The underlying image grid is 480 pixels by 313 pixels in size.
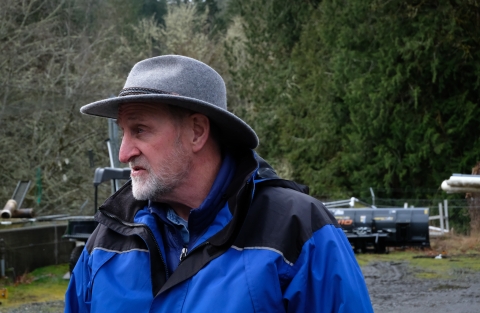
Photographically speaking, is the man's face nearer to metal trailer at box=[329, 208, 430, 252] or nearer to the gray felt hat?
the gray felt hat

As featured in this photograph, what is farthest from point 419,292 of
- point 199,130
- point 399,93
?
point 399,93

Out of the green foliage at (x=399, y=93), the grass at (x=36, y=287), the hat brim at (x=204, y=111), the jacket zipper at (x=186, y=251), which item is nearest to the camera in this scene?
the jacket zipper at (x=186, y=251)

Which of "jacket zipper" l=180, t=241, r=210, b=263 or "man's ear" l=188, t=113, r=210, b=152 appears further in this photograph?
"man's ear" l=188, t=113, r=210, b=152

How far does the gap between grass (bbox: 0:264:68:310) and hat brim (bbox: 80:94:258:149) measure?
30.5ft

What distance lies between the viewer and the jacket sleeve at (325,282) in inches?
104

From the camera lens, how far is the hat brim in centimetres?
291

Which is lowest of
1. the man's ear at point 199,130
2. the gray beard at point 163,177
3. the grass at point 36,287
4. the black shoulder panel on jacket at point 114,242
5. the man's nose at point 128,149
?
the grass at point 36,287

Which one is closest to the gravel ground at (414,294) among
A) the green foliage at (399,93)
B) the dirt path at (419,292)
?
the dirt path at (419,292)

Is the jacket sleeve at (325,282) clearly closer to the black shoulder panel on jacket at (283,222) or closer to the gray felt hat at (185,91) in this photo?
the black shoulder panel on jacket at (283,222)

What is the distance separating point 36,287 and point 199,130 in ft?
37.5

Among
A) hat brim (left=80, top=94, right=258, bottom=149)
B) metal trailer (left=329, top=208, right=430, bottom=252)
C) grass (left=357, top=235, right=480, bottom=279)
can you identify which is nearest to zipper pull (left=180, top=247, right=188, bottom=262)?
hat brim (left=80, top=94, right=258, bottom=149)

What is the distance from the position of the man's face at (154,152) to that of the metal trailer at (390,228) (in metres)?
17.1

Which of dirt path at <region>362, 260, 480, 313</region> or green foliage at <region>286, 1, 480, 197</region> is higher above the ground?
green foliage at <region>286, 1, 480, 197</region>

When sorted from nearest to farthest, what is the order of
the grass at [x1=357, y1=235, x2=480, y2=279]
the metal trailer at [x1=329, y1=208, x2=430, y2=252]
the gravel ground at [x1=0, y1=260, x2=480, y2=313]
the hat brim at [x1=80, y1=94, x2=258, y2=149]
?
1. the hat brim at [x1=80, y1=94, x2=258, y2=149]
2. the gravel ground at [x1=0, y1=260, x2=480, y2=313]
3. the grass at [x1=357, y1=235, x2=480, y2=279]
4. the metal trailer at [x1=329, y1=208, x2=430, y2=252]
